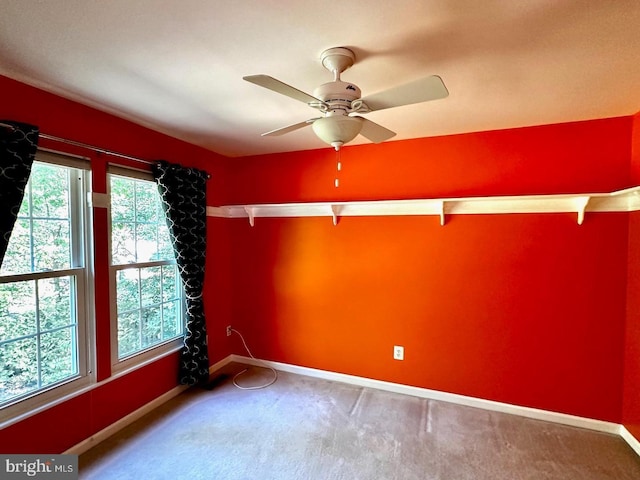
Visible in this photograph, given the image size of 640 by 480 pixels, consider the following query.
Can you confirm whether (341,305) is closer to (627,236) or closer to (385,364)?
(385,364)

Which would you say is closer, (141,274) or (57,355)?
(57,355)

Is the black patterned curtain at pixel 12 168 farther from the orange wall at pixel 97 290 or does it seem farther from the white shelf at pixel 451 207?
the white shelf at pixel 451 207

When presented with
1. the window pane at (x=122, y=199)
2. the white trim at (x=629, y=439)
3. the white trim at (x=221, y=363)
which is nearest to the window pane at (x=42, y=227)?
the window pane at (x=122, y=199)

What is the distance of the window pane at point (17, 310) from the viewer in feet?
5.86

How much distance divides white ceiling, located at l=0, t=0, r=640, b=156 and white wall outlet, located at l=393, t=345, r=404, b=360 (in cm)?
204

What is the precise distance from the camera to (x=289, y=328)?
3369mm

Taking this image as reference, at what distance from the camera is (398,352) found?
2934mm

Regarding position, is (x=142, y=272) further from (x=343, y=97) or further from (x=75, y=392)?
(x=343, y=97)

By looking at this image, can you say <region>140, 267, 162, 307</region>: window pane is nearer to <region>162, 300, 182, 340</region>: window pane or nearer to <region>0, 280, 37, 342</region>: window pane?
<region>162, 300, 182, 340</region>: window pane

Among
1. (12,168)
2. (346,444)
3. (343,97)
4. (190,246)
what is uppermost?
(343,97)

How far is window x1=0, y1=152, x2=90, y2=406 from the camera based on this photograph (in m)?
1.82

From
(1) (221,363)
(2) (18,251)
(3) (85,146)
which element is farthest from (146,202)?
(1) (221,363)

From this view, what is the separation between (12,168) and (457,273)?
3117 millimetres

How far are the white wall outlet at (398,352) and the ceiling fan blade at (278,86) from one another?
7.73ft
